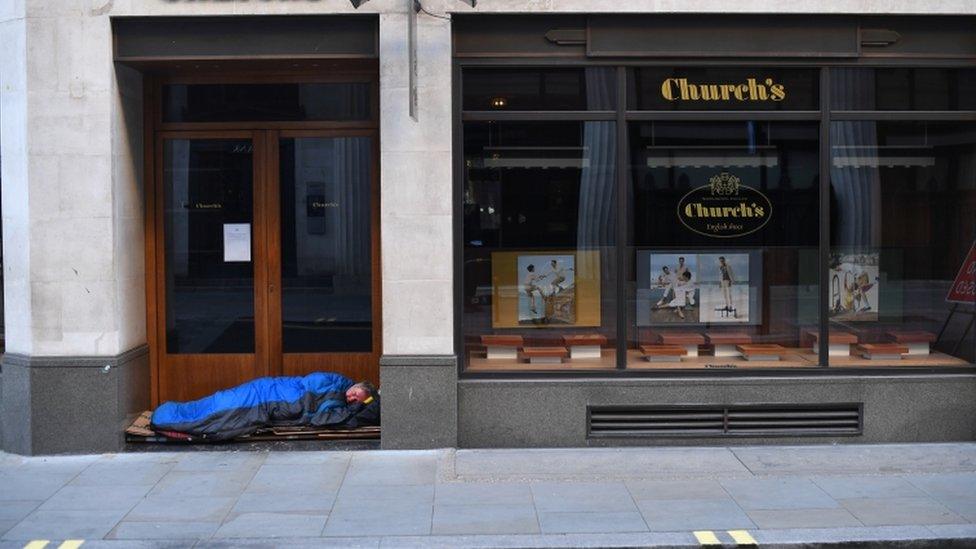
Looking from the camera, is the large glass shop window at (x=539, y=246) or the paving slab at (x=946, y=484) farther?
the large glass shop window at (x=539, y=246)

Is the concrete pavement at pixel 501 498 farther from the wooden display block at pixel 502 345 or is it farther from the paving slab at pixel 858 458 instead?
the wooden display block at pixel 502 345

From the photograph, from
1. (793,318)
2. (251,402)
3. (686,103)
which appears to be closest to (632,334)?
(793,318)

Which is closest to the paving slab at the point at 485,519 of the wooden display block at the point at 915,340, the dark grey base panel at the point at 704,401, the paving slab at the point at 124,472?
the dark grey base panel at the point at 704,401

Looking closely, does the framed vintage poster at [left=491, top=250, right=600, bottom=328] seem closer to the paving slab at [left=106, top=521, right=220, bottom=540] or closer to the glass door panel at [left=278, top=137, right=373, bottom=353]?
the glass door panel at [left=278, top=137, right=373, bottom=353]

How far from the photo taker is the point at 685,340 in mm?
9867

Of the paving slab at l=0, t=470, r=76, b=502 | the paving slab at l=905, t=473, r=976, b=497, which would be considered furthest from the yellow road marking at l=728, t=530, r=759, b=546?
the paving slab at l=0, t=470, r=76, b=502

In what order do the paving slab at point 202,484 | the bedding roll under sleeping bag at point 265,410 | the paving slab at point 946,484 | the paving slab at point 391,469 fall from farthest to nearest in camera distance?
the bedding roll under sleeping bag at point 265,410 → the paving slab at point 391,469 → the paving slab at point 202,484 → the paving slab at point 946,484

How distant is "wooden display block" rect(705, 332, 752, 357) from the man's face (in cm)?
328

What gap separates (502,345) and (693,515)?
9.46ft

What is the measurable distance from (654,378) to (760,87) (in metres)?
2.85

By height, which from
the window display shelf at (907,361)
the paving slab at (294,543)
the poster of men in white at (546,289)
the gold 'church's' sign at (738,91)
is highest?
the gold 'church's' sign at (738,91)

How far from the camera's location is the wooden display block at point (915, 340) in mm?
9880

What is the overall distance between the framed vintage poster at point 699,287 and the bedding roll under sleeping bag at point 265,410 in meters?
2.79

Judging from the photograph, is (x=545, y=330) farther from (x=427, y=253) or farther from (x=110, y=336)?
(x=110, y=336)
